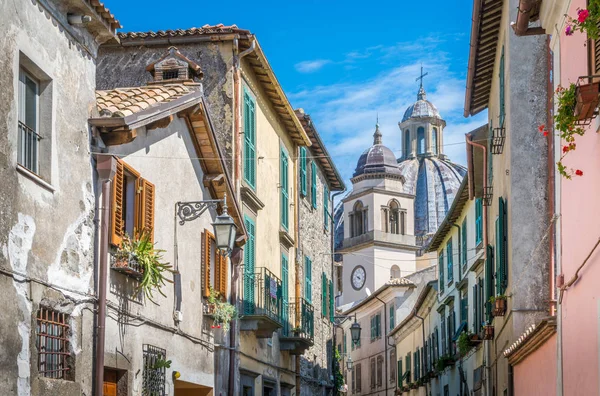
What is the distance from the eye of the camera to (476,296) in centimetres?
2797

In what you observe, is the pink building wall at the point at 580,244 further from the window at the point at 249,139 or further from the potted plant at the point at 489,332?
the potted plant at the point at 489,332

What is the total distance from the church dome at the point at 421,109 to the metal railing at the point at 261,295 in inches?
3875

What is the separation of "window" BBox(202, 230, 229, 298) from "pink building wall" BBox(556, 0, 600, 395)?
22.2ft

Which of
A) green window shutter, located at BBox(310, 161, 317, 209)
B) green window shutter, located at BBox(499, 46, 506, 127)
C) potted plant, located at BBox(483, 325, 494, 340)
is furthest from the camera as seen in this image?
green window shutter, located at BBox(310, 161, 317, 209)

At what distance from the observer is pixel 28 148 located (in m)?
11.1

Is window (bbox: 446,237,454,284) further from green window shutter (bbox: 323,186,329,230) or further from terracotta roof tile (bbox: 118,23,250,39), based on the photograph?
terracotta roof tile (bbox: 118,23,250,39)

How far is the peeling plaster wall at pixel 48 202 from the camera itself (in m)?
10.2

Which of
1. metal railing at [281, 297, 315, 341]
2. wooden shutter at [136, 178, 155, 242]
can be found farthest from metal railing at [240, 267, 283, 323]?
wooden shutter at [136, 178, 155, 242]

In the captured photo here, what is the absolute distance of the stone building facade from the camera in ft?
33.6

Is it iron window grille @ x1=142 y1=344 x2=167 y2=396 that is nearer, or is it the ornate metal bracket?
iron window grille @ x1=142 y1=344 x2=167 y2=396

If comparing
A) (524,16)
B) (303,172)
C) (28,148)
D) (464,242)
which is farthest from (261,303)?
(28,148)

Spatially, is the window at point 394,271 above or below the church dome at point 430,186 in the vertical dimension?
below

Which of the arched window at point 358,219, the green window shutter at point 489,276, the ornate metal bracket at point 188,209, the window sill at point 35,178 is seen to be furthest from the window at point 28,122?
the arched window at point 358,219

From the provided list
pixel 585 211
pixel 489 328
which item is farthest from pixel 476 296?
pixel 585 211
